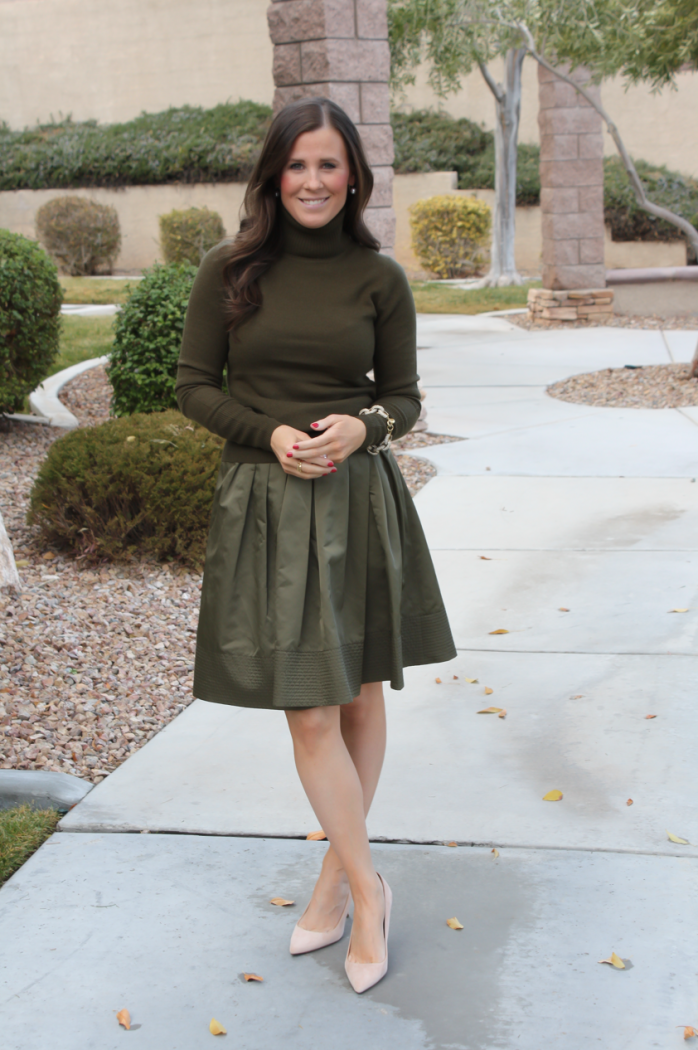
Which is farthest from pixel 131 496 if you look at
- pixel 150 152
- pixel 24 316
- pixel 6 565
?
pixel 150 152

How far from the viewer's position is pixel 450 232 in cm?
2152

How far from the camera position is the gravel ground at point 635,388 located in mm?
9125

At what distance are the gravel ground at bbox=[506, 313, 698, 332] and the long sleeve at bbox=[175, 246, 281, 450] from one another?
11.9 meters

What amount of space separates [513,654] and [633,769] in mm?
973

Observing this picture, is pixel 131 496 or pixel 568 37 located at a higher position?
pixel 568 37

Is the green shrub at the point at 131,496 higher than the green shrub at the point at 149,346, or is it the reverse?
the green shrub at the point at 149,346

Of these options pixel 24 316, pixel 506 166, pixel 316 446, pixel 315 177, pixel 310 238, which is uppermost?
pixel 506 166

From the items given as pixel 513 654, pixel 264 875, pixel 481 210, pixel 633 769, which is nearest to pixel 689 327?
pixel 481 210

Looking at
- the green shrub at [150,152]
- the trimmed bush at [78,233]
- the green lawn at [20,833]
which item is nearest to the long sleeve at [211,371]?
the green lawn at [20,833]

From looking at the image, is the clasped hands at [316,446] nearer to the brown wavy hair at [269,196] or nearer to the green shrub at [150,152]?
the brown wavy hair at [269,196]

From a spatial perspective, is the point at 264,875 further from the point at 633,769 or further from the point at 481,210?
the point at 481,210

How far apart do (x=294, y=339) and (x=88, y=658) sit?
90.2 inches

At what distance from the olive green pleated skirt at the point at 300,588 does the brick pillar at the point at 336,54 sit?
536cm

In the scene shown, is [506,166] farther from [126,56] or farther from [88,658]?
[88,658]
